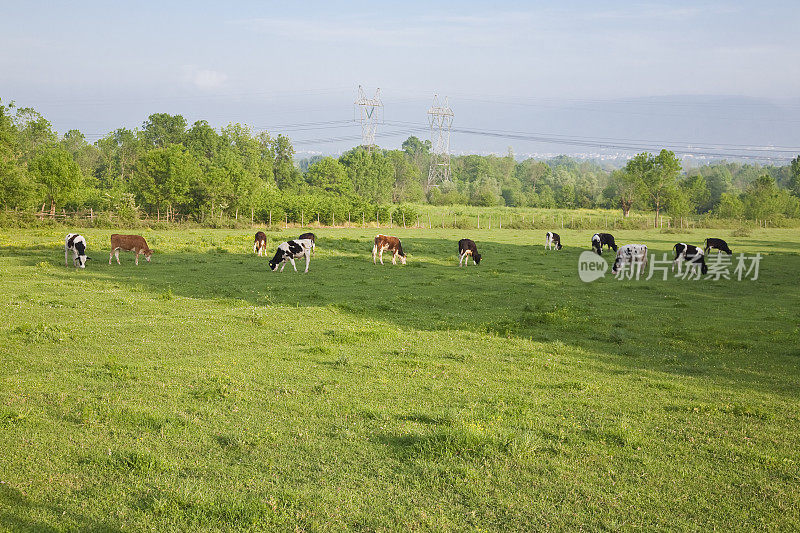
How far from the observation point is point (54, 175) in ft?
182

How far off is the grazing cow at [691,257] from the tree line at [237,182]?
144 feet

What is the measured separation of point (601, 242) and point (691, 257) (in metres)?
10.2

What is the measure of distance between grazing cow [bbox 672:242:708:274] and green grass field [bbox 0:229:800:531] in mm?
11163

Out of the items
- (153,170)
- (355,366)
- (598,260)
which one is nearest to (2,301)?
(355,366)

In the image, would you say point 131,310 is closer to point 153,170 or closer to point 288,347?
point 288,347

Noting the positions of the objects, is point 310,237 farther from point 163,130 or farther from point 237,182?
point 163,130

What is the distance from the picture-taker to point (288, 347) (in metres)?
13.2

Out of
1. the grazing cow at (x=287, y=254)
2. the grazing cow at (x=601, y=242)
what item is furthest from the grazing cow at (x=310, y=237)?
the grazing cow at (x=601, y=242)

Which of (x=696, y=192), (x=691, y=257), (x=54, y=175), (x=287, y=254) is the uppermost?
(x=696, y=192)

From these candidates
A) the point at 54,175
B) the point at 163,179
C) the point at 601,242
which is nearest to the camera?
the point at 601,242

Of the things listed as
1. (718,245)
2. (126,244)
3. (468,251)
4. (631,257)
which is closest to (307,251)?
(126,244)

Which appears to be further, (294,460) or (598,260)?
(598,260)

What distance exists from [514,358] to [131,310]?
428 inches

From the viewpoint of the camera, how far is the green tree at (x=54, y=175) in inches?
2174
